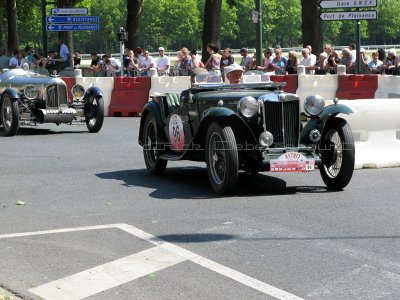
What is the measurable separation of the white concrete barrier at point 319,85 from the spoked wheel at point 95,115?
4888 millimetres

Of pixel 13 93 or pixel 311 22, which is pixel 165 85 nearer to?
pixel 13 93

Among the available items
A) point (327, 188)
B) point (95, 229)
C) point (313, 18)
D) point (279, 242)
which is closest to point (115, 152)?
point (327, 188)

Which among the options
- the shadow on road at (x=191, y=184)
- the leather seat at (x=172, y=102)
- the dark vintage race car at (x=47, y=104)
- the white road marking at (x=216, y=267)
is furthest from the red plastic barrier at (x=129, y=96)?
the white road marking at (x=216, y=267)

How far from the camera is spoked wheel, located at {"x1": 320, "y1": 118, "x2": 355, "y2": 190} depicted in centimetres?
1150

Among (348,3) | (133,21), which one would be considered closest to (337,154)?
(348,3)

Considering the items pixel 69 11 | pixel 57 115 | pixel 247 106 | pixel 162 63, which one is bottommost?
pixel 57 115

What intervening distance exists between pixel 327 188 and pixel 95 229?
135 inches

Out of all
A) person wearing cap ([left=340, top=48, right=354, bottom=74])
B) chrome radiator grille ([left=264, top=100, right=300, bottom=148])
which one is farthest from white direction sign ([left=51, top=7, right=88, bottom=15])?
chrome radiator grille ([left=264, top=100, right=300, bottom=148])

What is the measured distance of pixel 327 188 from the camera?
38.9 ft

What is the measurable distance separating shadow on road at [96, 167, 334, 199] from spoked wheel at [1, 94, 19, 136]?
20.9 ft

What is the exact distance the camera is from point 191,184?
1250 cm

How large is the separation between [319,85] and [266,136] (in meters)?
12.0

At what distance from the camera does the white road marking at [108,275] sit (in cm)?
710

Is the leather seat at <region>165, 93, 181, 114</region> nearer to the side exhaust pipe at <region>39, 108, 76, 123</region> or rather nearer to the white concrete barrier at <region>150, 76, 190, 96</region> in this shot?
the side exhaust pipe at <region>39, 108, 76, 123</region>
